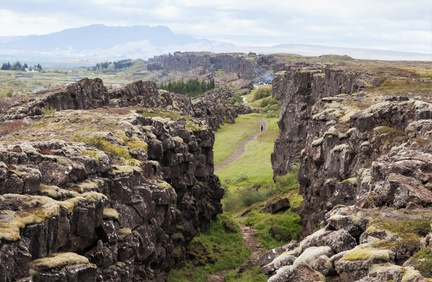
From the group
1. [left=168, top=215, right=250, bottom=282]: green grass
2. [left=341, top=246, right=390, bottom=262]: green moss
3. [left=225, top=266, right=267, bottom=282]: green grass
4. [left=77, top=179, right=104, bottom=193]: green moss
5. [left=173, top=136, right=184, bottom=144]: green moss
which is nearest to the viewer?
[left=341, top=246, right=390, bottom=262]: green moss

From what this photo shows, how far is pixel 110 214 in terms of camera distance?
135ft

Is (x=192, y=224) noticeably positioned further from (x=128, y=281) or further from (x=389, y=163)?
(x=389, y=163)

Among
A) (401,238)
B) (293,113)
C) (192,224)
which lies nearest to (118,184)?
(401,238)

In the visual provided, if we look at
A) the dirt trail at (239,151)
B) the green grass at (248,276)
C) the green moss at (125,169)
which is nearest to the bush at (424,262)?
the green moss at (125,169)

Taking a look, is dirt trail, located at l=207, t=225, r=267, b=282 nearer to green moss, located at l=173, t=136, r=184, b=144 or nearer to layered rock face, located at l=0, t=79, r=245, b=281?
layered rock face, located at l=0, t=79, r=245, b=281

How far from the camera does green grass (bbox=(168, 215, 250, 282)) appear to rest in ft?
206

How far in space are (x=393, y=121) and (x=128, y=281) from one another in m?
32.0

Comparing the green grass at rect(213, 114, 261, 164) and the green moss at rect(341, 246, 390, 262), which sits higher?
the green moss at rect(341, 246, 390, 262)

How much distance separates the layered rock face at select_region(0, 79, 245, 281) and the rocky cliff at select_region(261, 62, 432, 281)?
39.1 feet

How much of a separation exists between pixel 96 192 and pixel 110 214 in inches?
86.2

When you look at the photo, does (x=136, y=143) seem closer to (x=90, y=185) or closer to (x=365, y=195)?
(x=90, y=185)

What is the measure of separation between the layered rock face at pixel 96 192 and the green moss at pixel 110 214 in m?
0.11

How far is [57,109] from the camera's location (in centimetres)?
8219

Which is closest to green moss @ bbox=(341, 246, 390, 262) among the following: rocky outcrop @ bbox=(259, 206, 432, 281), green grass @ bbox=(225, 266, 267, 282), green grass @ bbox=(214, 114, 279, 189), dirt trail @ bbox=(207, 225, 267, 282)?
rocky outcrop @ bbox=(259, 206, 432, 281)
